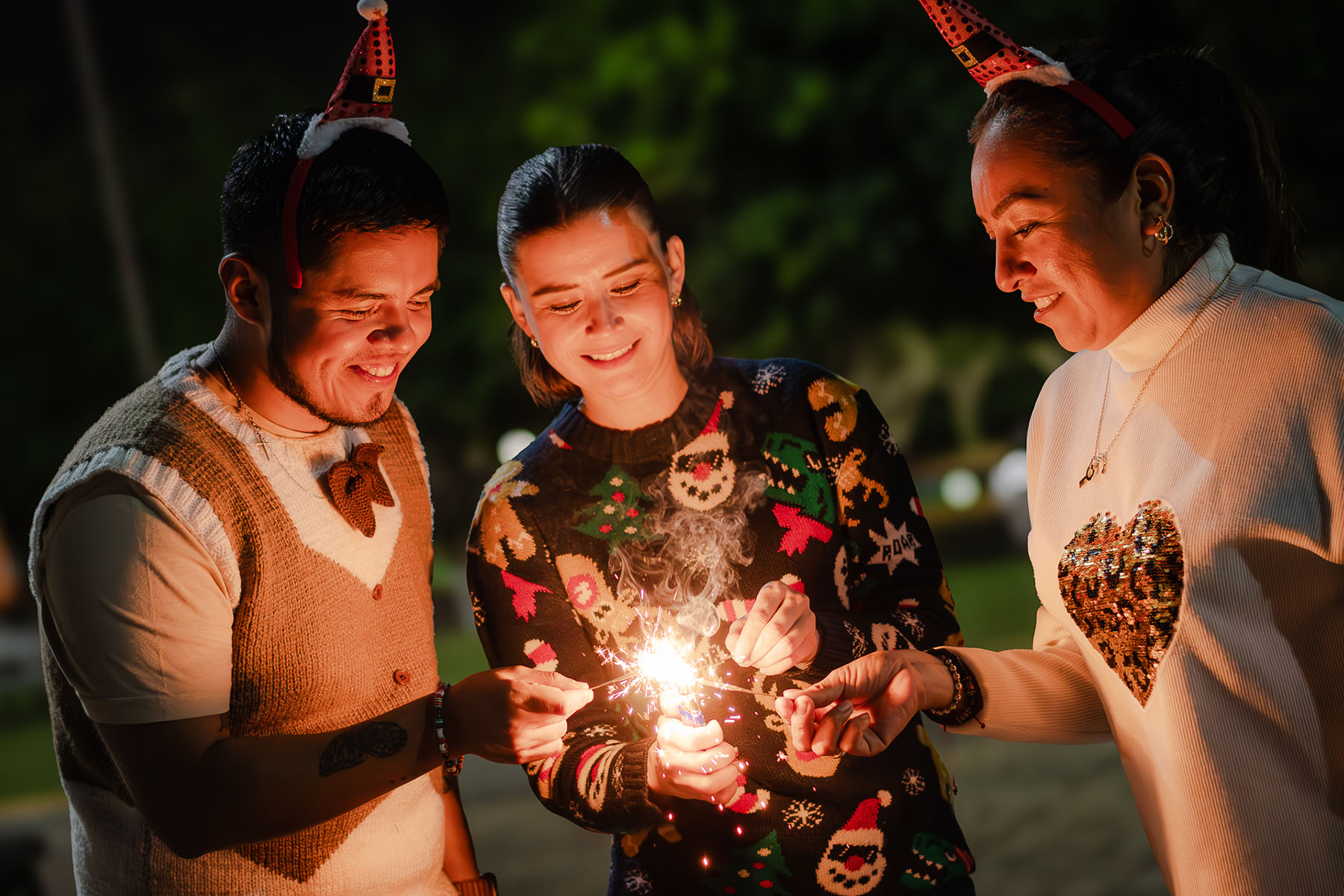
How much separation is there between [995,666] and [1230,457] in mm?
928

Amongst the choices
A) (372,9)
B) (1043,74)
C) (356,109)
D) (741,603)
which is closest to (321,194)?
(356,109)

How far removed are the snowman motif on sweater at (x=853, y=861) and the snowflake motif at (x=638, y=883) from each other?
20.9 inches

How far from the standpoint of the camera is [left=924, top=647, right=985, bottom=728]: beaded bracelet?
307 centimetres

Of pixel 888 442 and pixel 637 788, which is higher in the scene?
pixel 888 442

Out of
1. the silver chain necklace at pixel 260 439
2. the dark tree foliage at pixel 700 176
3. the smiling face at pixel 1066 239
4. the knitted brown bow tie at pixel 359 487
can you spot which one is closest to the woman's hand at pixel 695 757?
the knitted brown bow tie at pixel 359 487

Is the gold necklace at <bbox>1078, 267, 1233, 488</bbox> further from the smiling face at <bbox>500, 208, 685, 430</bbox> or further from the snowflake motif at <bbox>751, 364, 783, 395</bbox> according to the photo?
the smiling face at <bbox>500, 208, 685, 430</bbox>

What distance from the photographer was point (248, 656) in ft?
8.90

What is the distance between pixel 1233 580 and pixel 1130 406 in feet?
1.71

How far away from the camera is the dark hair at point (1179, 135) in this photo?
2.62 m

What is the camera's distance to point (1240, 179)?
8.91 feet

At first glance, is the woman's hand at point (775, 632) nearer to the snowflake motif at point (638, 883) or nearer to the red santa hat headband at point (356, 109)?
the snowflake motif at point (638, 883)

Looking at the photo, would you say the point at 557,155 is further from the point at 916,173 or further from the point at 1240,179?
the point at 916,173

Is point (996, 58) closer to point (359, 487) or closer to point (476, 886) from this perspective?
point (359, 487)

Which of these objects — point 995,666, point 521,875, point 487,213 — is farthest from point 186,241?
point 995,666
